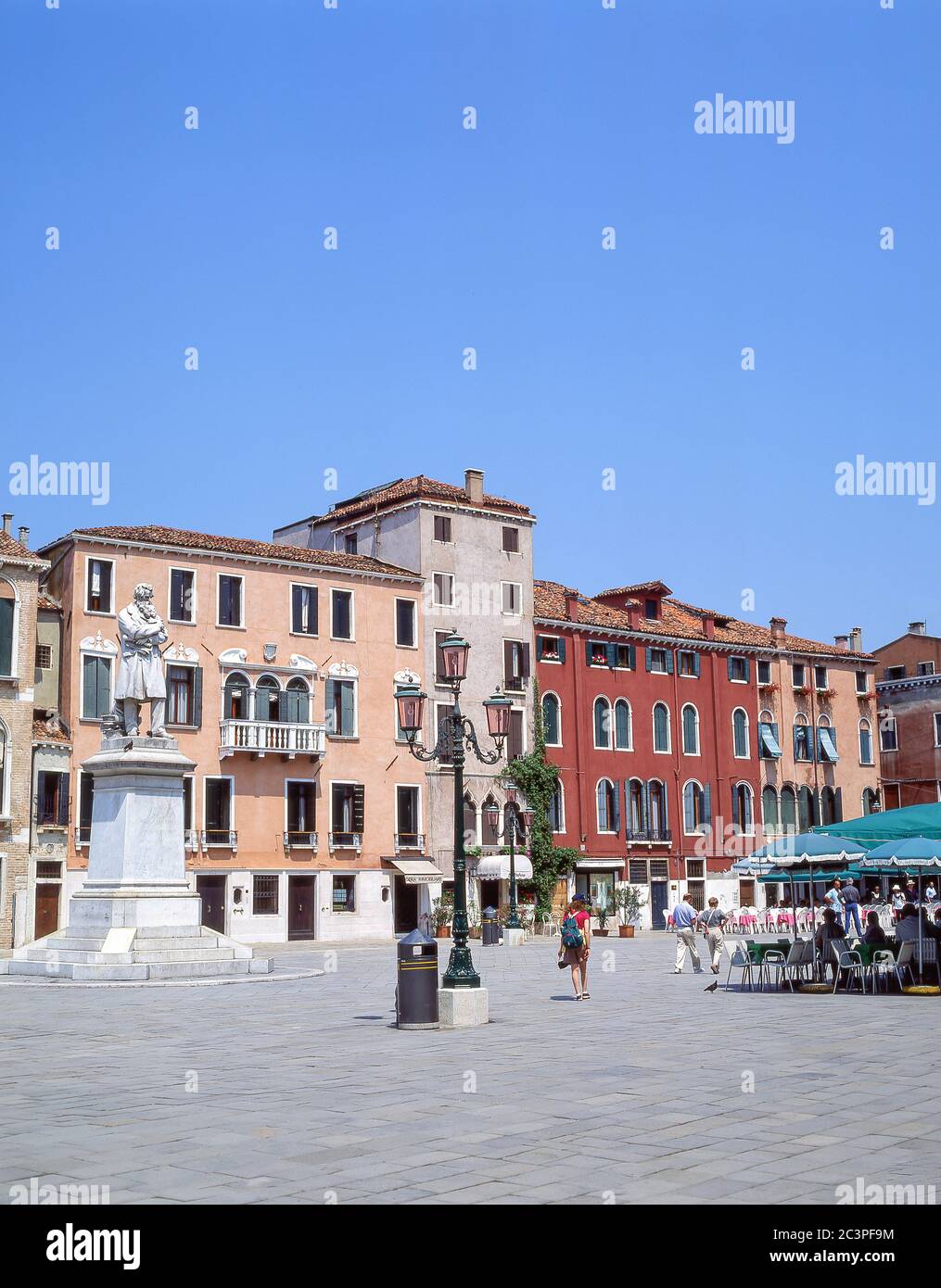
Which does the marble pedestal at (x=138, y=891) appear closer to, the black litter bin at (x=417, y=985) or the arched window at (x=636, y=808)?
the black litter bin at (x=417, y=985)

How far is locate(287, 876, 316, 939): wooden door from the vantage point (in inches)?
1750

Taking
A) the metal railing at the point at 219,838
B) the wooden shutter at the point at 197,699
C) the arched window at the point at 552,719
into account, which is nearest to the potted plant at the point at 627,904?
the arched window at the point at 552,719

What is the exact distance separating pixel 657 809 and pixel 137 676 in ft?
113

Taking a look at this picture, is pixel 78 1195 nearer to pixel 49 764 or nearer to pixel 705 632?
pixel 49 764

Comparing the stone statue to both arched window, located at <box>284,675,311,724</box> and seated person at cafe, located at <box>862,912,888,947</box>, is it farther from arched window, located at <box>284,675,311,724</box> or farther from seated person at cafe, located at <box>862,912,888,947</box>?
arched window, located at <box>284,675,311,724</box>

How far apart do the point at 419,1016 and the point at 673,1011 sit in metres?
3.57

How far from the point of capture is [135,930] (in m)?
22.7

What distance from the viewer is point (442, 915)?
145 feet

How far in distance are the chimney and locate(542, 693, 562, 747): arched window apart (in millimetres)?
7618

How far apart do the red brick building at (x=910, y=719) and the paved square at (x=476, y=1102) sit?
169 ft

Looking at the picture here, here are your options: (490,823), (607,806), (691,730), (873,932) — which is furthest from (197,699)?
(873,932)

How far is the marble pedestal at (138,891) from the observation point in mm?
22703

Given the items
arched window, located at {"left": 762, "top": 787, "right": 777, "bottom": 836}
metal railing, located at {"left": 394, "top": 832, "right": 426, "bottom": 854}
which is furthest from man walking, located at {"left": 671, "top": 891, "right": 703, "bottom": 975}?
arched window, located at {"left": 762, "top": 787, "right": 777, "bottom": 836}
